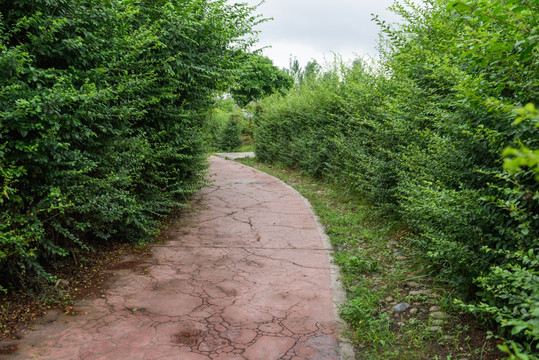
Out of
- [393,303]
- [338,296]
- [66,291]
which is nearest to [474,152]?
[393,303]

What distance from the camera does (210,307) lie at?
3.38 metres

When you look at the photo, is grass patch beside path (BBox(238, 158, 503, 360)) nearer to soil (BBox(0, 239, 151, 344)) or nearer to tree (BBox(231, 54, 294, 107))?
soil (BBox(0, 239, 151, 344))

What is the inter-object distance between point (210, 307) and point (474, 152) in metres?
2.59

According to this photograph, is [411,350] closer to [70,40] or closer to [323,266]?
[323,266]

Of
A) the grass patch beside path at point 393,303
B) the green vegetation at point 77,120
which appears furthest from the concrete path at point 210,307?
the green vegetation at point 77,120

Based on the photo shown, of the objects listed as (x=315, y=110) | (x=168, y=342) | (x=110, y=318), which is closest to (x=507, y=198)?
(x=168, y=342)

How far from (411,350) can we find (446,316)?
51 centimetres

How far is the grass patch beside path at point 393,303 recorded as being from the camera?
273 centimetres

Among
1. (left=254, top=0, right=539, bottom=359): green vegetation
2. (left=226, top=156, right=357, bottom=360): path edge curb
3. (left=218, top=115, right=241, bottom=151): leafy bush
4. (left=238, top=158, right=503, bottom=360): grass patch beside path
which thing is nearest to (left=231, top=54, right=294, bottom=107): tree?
(left=218, top=115, right=241, bottom=151): leafy bush

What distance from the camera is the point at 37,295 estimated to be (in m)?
3.27

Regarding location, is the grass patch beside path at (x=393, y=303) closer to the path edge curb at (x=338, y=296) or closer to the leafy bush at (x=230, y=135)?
the path edge curb at (x=338, y=296)

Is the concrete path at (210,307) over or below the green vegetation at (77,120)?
below

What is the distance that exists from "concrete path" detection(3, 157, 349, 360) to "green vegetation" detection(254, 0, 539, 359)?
1.03m

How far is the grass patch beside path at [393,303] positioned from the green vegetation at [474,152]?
16 cm
